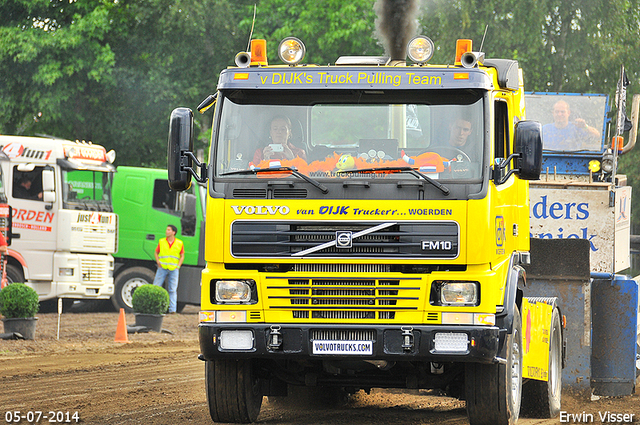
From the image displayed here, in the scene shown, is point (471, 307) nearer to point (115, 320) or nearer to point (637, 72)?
point (115, 320)

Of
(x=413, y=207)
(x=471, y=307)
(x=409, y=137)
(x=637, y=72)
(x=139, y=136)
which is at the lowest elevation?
(x=471, y=307)

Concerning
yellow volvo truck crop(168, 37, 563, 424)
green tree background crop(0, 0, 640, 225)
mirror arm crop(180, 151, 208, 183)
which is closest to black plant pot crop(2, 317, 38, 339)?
yellow volvo truck crop(168, 37, 563, 424)

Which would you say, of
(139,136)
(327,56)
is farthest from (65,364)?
(327,56)

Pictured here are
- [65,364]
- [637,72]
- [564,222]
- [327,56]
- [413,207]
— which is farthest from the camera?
[327,56]

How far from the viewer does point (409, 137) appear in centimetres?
761

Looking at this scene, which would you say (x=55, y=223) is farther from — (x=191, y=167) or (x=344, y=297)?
(x=344, y=297)

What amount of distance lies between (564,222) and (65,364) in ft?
22.0

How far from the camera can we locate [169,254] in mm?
21047

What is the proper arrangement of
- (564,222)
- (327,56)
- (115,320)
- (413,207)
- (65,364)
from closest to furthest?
1. (413,207)
2. (564,222)
3. (65,364)
4. (115,320)
5. (327,56)

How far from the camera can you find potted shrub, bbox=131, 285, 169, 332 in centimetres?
1767

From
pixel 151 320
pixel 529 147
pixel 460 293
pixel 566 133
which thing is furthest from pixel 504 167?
pixel 151 320

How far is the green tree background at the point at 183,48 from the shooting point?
91.2 ft

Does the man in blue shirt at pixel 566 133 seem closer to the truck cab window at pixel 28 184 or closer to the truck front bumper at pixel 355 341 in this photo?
the truck front bumper at pixel 355 341

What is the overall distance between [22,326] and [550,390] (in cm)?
938
